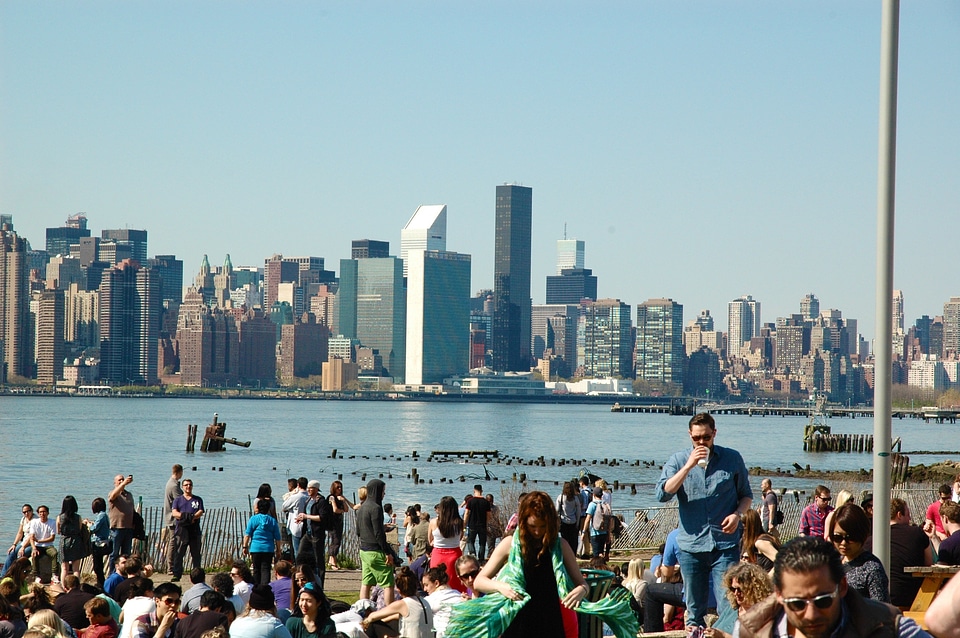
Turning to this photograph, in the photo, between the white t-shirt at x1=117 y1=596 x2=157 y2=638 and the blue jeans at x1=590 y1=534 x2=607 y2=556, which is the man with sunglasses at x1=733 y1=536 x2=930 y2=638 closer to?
the white t-shirt at x1=117 y1=596 x2=157 y2=638

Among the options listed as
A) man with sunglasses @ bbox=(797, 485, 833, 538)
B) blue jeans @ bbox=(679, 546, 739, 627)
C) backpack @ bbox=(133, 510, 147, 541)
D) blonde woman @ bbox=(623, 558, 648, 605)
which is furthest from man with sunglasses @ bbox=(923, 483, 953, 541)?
backpack @ bbox=(133, 510, 147, 541)

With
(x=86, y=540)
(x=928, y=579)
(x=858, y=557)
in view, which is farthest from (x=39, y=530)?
(x=858, y=557)

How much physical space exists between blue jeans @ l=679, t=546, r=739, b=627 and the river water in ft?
74.5

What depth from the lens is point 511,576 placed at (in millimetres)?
6469

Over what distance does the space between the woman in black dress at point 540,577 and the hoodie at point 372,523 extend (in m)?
7.71

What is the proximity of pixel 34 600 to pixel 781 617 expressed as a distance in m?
7.73

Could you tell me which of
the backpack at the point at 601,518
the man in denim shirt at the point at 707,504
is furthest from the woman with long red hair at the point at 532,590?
the backpack at the point at 601,518

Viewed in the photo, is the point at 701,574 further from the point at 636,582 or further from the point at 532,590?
the point at 636,582

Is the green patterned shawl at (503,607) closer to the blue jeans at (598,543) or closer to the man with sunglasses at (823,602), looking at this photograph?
the man with sunglasses at (823,602)

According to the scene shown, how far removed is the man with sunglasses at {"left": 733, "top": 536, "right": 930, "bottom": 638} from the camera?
4.07 metres

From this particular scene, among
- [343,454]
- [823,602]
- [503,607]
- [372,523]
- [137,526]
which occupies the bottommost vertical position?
[343,454]

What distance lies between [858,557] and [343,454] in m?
85.8

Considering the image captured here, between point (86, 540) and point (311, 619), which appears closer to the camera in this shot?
point (311, 619)

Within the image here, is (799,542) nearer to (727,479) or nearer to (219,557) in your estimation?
(727,479)
